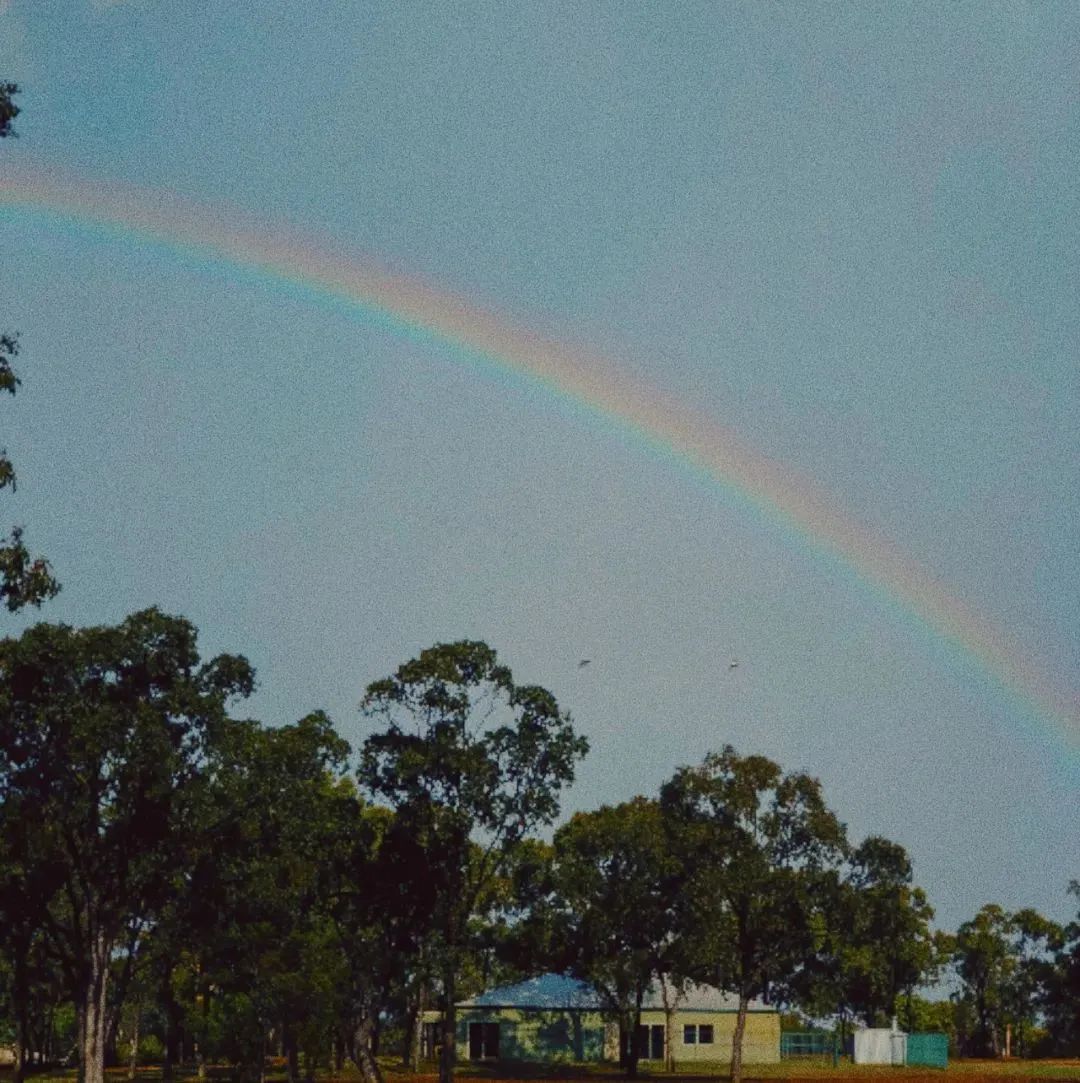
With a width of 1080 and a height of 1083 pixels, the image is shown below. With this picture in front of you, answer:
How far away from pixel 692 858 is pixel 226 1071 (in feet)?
102

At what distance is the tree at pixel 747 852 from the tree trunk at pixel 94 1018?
31.2 metres

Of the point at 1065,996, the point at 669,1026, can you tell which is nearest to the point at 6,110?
the point at 669,1026

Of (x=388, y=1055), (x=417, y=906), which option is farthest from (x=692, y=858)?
(x=388, y=1055)

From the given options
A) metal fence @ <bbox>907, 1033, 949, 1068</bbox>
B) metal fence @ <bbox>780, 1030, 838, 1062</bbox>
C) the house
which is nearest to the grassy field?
the house

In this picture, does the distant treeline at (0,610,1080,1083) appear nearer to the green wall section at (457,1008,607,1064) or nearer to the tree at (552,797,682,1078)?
the tree at (552,797,682,1078)

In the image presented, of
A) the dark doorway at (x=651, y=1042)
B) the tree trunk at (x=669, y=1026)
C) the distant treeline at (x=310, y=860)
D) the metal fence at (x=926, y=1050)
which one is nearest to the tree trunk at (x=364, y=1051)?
the distant treeline at (x=310, y=860)

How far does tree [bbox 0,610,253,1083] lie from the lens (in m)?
51.6

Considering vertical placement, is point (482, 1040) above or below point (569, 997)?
below

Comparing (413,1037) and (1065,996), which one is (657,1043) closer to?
(413,1037)

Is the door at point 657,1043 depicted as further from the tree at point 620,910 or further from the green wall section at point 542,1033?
the tree at point 620,910

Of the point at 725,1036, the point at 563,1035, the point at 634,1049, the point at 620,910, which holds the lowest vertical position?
the point at 725,1036

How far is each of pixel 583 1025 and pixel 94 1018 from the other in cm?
5610

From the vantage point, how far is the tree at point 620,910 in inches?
3401

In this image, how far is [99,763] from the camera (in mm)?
52125
